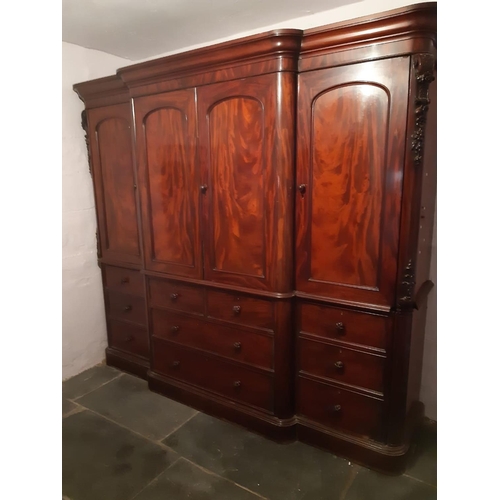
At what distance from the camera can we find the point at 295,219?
5.96 feet

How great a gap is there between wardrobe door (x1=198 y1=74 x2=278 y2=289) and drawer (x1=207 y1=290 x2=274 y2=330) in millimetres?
98

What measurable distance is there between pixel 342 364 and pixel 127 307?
63.8 inches

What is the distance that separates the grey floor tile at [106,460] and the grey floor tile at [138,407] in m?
0.07

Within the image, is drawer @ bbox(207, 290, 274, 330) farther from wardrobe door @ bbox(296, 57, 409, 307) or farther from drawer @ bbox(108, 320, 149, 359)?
drawer @ bbox(108, 320, 149, 359)

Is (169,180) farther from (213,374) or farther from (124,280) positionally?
(213,374)

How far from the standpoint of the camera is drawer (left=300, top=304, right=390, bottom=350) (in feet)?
5.64

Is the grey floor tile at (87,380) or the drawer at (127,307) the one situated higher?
the drawer at (127,307)

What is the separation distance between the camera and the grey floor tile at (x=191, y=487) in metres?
1.70

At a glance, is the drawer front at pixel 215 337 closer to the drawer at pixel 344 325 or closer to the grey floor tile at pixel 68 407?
the drawer at pixel 344 325

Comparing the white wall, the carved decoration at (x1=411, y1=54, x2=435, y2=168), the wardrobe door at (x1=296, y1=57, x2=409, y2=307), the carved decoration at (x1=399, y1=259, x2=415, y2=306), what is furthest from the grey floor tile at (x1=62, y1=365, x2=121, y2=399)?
the carved decoration at (x1=411, y1=54, x2=435, y2=168)

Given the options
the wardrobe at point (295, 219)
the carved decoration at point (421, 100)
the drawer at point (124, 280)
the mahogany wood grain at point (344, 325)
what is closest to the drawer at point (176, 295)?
the wardrobe at point (295, 219)

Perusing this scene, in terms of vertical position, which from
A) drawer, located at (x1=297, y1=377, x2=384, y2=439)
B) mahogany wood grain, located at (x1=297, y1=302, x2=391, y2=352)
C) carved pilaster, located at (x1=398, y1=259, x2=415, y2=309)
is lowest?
drawer, located at (x1=297, y1=377, x2=384, y2=439)
